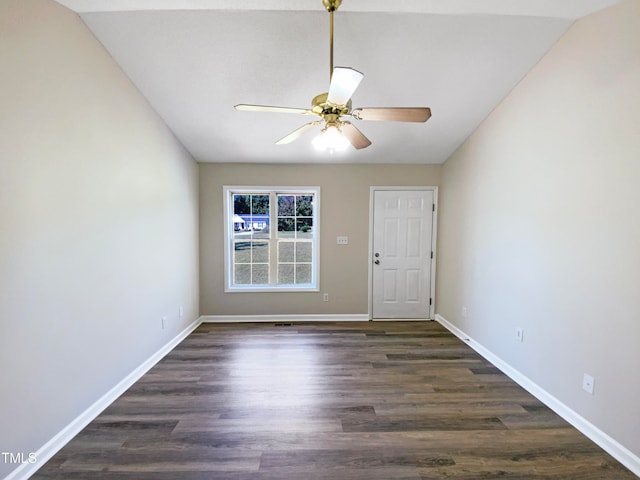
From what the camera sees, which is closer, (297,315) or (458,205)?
(458,205)

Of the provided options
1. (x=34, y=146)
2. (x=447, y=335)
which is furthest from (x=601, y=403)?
(x=34, y=146)

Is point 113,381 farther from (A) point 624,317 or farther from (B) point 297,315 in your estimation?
(A) point 624,317

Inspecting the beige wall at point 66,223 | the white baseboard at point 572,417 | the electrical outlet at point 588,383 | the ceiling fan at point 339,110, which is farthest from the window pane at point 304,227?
the electrical outlet at point 588,383

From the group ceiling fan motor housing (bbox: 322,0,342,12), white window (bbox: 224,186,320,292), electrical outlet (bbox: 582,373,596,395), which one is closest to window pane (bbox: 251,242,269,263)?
white window (bbox: 224,186,320,292)

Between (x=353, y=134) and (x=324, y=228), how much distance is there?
2406 millimetres

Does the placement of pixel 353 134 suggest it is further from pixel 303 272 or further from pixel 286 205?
pixel 303 272

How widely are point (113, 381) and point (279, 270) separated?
246 centimetres

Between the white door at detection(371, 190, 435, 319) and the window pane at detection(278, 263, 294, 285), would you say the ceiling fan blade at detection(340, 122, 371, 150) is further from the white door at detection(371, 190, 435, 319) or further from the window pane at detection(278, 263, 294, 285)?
the window pane at detection(278, 263, 294, 285)

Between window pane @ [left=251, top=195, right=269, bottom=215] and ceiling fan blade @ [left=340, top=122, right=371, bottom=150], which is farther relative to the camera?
window pane @ [left=251, top=195, right=269, bottom=215]

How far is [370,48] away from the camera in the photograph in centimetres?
239

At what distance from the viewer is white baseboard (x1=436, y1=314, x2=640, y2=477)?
1.78 m

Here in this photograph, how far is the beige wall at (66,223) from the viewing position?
162 cm

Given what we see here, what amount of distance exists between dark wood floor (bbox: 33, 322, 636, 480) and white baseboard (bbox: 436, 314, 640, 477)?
0.05 metres

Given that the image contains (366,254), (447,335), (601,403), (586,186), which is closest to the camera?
(601,403)
